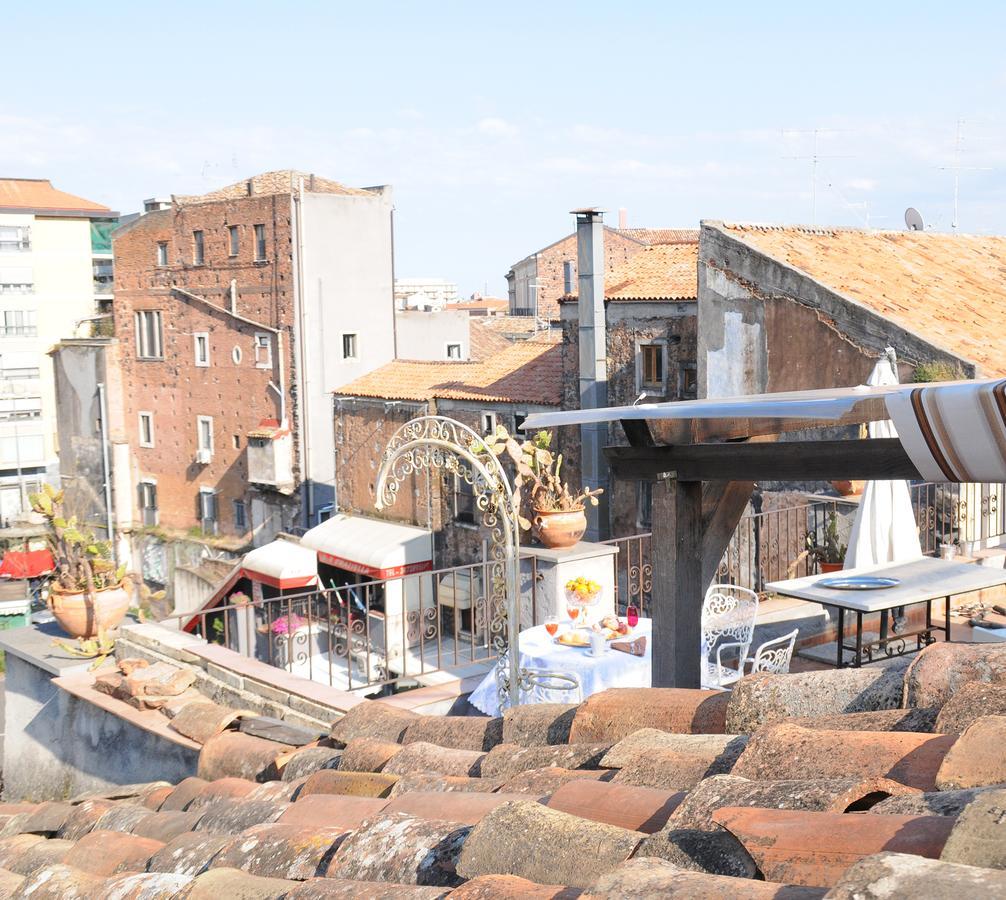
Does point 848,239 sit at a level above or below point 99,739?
above

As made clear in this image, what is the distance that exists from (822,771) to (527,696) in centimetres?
526

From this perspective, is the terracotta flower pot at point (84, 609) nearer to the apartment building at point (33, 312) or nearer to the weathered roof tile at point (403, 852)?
the weathered roof tile at point (403, 852)

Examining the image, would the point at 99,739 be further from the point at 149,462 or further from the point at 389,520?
the point at 149,462

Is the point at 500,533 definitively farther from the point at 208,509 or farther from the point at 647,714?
the point at 208,509

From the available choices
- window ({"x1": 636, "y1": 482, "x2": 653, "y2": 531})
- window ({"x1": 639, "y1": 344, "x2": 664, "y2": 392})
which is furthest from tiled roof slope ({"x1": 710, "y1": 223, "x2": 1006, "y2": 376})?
window ({"x1": 636, "y1": 482, "x2": 653, "y2": 531})

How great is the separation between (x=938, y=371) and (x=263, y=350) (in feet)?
72.8

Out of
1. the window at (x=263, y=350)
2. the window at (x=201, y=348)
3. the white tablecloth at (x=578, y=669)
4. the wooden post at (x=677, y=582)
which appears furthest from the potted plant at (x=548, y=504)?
the window at (x=201, y=348)

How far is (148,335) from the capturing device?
3688cm

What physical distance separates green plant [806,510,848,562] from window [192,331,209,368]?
26044 mm

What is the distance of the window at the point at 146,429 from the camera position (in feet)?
122

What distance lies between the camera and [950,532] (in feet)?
38.8

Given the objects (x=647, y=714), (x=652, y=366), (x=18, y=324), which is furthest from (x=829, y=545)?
(x=18, y=324)

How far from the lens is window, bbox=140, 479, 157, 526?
37.2 meters

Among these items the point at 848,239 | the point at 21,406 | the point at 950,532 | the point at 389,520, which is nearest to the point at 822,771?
the point at 950,532
